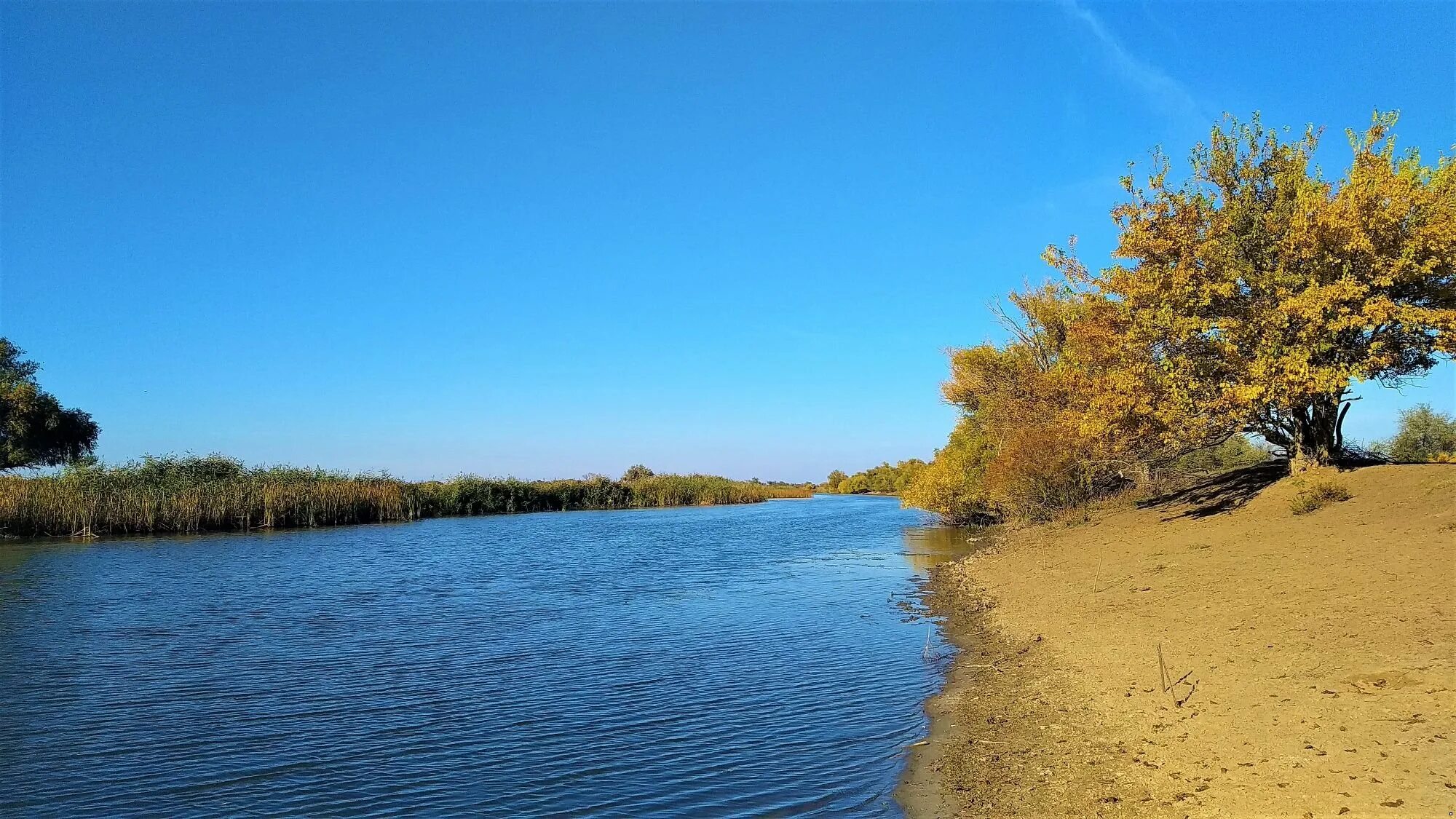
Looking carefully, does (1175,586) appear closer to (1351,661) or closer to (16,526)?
(1351,661)

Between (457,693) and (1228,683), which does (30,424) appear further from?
(1228,683)

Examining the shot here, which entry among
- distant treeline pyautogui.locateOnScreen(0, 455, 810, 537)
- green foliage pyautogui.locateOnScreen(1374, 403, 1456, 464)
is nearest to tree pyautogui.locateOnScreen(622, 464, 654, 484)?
distant treeline pyautogui.locateOnScreen(0, 455, 810, 537)

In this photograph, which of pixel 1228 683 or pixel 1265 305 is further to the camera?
pixel 1265 305

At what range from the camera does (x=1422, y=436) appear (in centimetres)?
2961

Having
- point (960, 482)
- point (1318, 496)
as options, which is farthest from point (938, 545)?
point (1318, 496)

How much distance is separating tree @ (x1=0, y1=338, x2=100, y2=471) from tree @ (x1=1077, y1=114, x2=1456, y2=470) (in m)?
54.8

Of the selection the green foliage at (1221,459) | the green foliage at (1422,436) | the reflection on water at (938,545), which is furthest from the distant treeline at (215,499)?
the green foliage at (1422,436)

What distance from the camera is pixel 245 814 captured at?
6145 millimetres

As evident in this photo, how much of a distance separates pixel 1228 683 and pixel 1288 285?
1114 cm

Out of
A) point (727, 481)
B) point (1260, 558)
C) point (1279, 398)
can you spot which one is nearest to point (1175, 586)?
point (1260, 558)

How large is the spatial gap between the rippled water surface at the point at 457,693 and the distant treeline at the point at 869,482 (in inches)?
2619

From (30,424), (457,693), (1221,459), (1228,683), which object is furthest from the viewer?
(30,424)

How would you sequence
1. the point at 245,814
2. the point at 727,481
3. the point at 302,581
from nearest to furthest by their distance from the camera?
the point at 245,814, the point at 302,581, the point at 727,481

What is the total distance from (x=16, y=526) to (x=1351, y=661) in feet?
139
